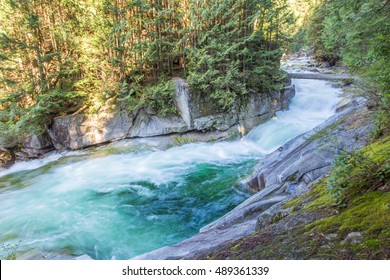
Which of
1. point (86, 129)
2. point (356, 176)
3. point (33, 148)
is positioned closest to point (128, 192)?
point (86, 129)

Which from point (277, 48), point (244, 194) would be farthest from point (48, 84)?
point (277, 48)

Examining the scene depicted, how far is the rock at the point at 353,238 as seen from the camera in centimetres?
220

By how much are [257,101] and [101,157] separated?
883 cm

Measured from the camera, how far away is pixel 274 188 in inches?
230

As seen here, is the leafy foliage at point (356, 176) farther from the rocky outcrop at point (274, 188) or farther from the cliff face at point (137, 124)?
the cliff face at point (137, 124)

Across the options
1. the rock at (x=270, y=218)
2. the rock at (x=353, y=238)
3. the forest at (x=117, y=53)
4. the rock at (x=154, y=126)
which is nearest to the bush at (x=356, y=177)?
the rock at (x=353, y=238)

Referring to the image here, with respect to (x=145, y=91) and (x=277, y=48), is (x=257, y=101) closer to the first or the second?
(x=277, y=48)

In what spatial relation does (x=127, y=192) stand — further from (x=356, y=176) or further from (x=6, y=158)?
(x=6, y=158)

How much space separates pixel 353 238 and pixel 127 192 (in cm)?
764

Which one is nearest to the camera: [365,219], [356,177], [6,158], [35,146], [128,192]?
[365,219]

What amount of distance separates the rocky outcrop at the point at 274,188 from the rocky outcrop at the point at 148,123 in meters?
5.06

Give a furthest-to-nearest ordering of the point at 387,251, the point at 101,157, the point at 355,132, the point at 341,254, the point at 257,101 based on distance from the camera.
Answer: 1. the point at 257,101
2. the point at 101,157
3. the point at 355,132
4. the point at 341,254
5. the point at 387,251

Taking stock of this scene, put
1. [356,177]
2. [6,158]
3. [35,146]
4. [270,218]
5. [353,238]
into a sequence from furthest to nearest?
[35,146]
[6,158]
[270,218]
[356,177]
[353,238]

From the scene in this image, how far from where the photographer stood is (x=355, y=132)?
637 centimetres
